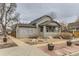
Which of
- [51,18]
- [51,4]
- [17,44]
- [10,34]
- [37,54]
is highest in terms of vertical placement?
[51,4]

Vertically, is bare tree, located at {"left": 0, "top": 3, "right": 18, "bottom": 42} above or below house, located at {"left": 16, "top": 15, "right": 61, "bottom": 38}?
above

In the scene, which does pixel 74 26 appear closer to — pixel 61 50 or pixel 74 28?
pixel 74 28

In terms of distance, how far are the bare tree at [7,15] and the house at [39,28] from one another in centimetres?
13

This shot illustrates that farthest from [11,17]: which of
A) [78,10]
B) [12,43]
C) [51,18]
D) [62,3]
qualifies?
[78,10]

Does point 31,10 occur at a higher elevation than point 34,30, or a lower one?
higher

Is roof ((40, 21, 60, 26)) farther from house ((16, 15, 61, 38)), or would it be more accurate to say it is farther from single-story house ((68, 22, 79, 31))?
single-story house ((68, 22, 79, 31))

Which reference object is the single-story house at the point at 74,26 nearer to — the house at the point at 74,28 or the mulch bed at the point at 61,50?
the house at the point at 74,28

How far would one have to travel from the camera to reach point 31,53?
199 centimetres

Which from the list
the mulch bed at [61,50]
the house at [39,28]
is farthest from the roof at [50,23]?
the mulch bed at [61,50]

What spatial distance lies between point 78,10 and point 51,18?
1.31 feet

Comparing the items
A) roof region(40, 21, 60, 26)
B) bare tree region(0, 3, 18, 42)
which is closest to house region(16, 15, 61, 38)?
roof region(40, 21, 60, 26)

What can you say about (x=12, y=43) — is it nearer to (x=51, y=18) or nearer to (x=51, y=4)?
(x=51, y=18)

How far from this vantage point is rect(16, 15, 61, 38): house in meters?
1.97

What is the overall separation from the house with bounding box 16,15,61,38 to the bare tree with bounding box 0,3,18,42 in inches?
5.3
